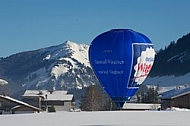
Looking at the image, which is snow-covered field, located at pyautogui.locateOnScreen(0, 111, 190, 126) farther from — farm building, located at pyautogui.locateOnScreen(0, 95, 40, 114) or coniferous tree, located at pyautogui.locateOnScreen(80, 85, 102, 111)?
coniferous tree, located at pyautogui.locateOnScreen(80, 85, 102, 111)

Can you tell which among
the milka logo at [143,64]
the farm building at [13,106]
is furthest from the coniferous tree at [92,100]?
the milka logo at [143,64]

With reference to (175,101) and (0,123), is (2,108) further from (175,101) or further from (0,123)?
(0,123)

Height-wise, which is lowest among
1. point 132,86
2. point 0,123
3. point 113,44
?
point 0,123

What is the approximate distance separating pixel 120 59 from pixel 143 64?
196 cm

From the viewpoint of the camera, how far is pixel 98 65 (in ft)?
119

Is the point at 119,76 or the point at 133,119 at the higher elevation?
the point at 119,76

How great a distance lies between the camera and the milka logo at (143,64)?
3654cm

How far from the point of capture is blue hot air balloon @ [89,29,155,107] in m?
35.9

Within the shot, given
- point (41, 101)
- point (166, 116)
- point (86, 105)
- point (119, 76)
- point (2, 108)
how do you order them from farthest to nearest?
point (41, 101)
point (86, 105)
point (2, 108)
point (119, 76)
point (166, 116)

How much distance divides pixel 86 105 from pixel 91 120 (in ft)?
194

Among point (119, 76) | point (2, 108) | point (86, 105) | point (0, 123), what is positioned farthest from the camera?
point (86, 105)

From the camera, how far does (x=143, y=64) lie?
37031 millimetres

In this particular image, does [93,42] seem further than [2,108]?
No

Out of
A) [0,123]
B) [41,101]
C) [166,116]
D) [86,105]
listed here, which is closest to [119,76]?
[166,116]
